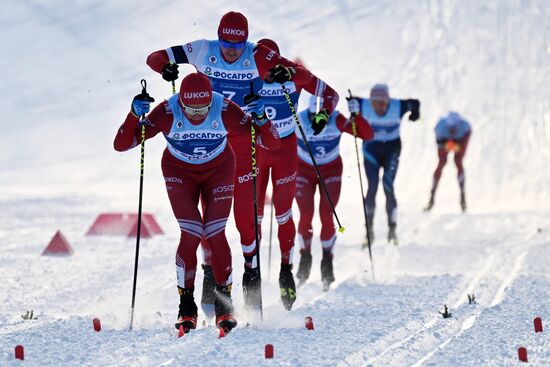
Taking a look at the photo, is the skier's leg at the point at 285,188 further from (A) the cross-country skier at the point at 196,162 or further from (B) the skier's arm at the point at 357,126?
(B) the skier's arm at the point at 357,126

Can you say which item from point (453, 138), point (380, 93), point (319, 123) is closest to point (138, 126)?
point (319, 123)

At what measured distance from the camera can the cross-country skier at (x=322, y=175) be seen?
8.71 meters

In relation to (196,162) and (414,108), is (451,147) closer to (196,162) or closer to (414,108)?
(414,108)

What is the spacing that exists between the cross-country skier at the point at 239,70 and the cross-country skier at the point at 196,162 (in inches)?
21.7

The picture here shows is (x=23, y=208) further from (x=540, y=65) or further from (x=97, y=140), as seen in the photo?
(x=540, y=65)

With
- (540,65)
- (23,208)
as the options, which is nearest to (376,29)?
(540,65)

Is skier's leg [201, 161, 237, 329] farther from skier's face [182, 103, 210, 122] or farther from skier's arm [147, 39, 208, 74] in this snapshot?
skier's arm [147, 39, 208, 74]

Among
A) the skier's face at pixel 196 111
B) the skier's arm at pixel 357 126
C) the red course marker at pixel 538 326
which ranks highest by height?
the skier's arm at pixel 357 126

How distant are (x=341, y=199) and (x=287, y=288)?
12.3 meters

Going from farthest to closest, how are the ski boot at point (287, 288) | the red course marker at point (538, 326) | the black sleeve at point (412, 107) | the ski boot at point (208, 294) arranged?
the black sleeve at point (412, 107) < the ski boot at point (287, 288) < the ski boot at point (208, 294) < the red course marker at point (538, 326)

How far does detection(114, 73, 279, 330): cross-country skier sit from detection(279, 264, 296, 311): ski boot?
2.88 ft

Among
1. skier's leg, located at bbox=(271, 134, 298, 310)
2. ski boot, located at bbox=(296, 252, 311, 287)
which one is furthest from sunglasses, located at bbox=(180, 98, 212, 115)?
ski boot, located at bbox=(296, 252, 311, 287)

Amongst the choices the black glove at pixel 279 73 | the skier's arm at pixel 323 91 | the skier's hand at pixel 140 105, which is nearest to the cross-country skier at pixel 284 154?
the skier's arm at pixel 323 91

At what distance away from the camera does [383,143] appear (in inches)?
451
